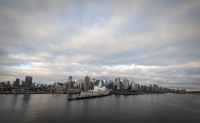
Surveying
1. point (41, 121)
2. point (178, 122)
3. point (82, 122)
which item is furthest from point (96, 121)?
point (178, 122)

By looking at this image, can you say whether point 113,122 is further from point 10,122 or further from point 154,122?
point 10,122

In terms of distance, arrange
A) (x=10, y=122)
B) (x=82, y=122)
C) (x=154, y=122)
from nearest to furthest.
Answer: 1. (x=10, y=122)
2. (x=82, y=122)
3. (x=154, y=122)

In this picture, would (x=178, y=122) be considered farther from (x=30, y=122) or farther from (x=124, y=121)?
(x=30, y=122)

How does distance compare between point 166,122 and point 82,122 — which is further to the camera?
point 166,122

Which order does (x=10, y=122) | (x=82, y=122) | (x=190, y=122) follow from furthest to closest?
(x=190, y=122), (x=82, y=122), (x=10, y=122)

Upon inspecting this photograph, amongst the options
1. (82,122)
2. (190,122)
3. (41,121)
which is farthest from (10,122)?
(190,122)

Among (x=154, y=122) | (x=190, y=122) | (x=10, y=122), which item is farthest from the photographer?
(x=190, y=122)

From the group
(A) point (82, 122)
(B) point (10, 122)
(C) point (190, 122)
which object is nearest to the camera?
(B) point (10, 122)

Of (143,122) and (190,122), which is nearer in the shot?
(143,122)
